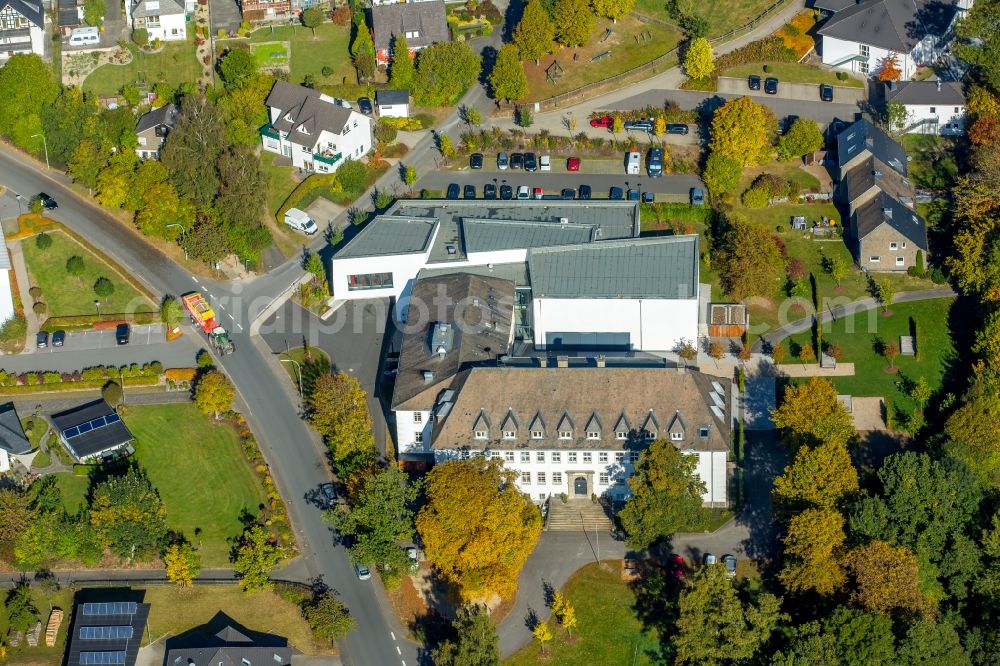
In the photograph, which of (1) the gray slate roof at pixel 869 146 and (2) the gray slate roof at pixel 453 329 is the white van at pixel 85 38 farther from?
(1) the gray slate roof at pixel 869 146

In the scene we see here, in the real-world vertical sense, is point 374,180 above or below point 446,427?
above

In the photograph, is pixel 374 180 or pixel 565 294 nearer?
pixel 565 294

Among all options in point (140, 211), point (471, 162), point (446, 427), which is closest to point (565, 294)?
point (446, 427)

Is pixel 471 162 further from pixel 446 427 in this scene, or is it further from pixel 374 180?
pixel 446 427

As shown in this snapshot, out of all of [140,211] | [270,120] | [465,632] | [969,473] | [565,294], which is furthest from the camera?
[270,120]

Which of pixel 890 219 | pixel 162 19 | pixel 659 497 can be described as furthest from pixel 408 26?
pixel 659 497

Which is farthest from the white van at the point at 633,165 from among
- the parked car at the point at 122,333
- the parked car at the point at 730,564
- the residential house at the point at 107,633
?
the residential house at the point at 107,633

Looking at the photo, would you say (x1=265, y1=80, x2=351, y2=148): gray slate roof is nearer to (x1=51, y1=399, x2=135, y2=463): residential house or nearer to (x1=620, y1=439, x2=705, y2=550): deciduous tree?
(x1=51, y1=399, x2=135, y2=463): residential house

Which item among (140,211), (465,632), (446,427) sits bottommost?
(465,632)
